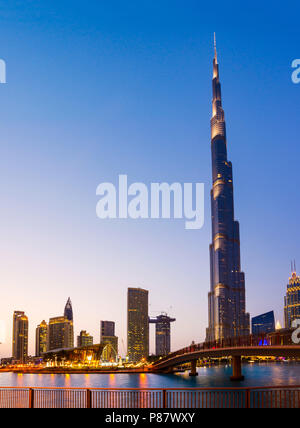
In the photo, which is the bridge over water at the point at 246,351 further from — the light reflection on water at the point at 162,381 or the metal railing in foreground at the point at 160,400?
the metal railing in foreground at the point at 160,400

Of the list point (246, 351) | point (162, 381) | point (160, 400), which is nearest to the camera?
point (160, 400)

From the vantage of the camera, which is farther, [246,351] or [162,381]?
[162,381]

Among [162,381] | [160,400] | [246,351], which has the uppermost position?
[160,400]

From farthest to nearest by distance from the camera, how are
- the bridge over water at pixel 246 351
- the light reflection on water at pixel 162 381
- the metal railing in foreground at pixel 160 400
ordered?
the light reflection on water at pixel 162 381 < the bridge over water at pixel 246 351 < the metal railing in foreground at pixel 160 400

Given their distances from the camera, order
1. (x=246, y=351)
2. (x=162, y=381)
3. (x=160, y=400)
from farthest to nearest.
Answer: (x=162, y=381) < (x=246, y=351) < (x=160, y=400)

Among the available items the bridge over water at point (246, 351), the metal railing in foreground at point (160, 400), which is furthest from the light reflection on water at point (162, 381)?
the metal railing in foreground at point (160, 400)

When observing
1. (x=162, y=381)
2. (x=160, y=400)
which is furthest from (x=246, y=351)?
(x=160, y=400)

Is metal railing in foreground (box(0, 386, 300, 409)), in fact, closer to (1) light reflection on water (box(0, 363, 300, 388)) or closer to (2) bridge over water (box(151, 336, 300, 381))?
(2) bridge over water (box(151, 336, 300, 381))

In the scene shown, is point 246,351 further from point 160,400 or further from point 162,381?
point 160,400

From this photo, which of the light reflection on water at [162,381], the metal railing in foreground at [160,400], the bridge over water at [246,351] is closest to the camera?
the metal railing in foreground at [160,400]
